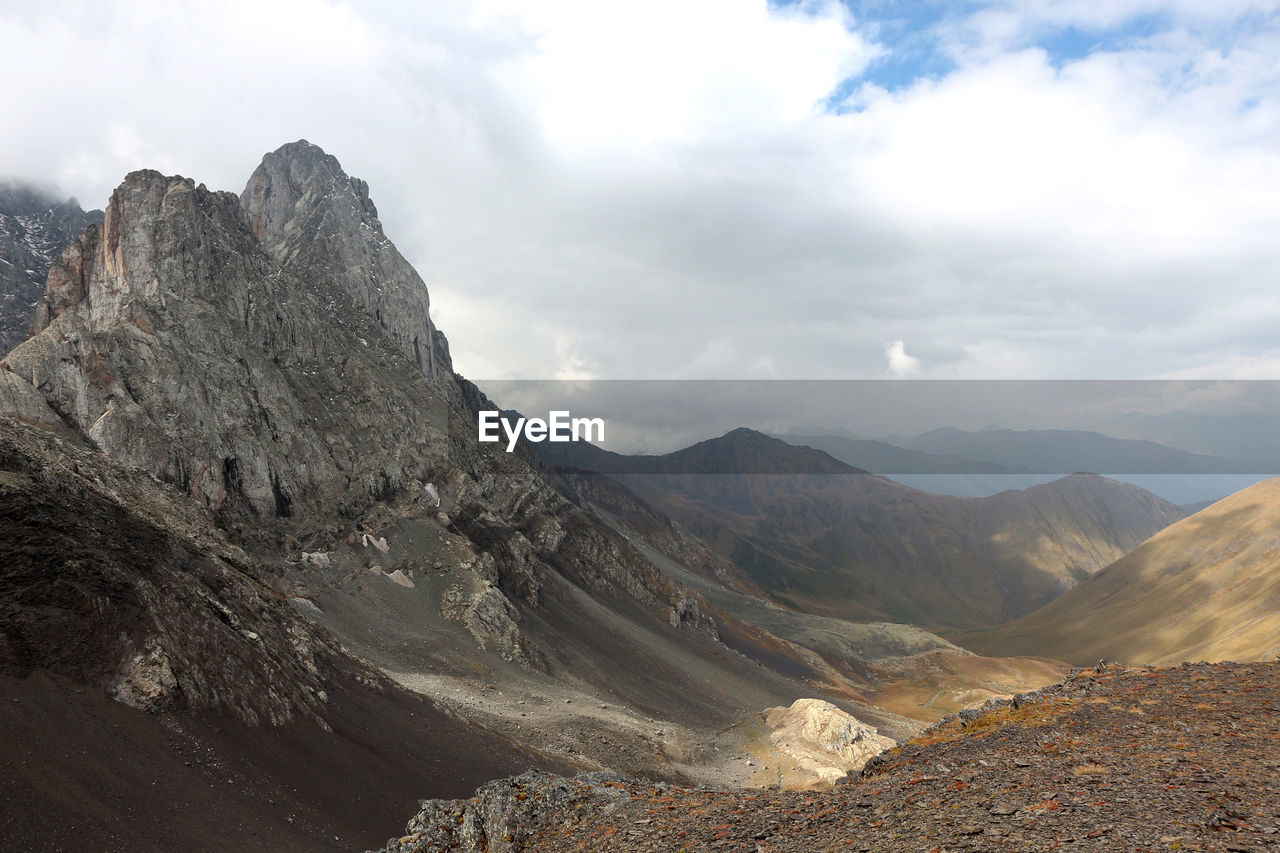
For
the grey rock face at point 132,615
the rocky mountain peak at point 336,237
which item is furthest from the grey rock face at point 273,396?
the grey rock face at point 132,615

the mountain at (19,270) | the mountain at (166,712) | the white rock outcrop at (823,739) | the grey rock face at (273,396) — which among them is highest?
the mountain at (19,270)

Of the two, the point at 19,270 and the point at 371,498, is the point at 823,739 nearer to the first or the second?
the point at 371,498

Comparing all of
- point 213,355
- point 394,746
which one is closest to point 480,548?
point 213,355

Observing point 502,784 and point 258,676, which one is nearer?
point 502,784

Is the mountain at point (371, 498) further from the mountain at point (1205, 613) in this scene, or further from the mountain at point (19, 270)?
the mountain at point (19, 270)

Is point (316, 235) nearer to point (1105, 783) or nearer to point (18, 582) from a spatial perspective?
point (18, 582)

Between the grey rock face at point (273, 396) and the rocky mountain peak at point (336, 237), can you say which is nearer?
the grey rock face at point (273, 396)

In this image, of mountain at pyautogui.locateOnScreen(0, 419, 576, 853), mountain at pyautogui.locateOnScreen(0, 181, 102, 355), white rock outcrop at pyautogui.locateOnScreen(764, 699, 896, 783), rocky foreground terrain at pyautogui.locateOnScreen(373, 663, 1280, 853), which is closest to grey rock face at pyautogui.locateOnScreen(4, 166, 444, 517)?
mountain at pyautogui.locateOnScreen(0, 419, 576, 853)
